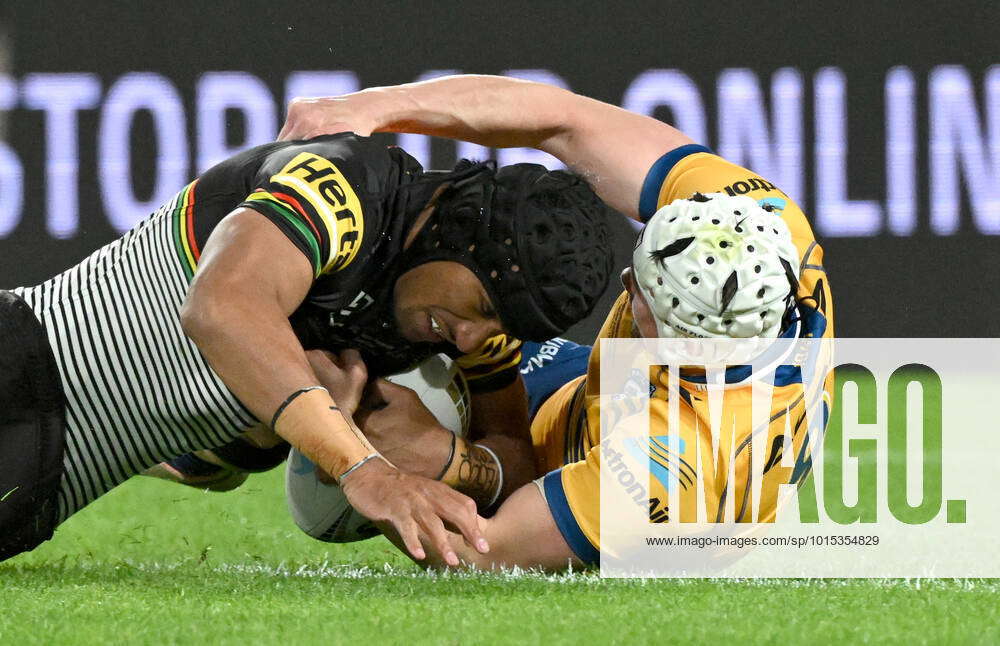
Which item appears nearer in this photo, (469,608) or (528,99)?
(469,608)

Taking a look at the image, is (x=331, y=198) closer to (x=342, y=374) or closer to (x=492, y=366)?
(x=342, y=374)

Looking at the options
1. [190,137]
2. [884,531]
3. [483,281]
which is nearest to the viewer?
[483,281]

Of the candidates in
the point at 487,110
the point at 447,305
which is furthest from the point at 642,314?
the point at 487,110

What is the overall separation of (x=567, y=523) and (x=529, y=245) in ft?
2.47

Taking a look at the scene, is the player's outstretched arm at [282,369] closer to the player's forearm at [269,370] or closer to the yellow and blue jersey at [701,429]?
the player's forearm at [269,370]

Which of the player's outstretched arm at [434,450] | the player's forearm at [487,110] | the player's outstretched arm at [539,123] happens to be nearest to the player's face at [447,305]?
the player's outstretched arm at [434,450]

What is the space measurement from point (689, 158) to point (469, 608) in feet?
6.26

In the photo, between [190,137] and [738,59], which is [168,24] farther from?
[738,59]

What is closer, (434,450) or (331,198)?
(331,198)

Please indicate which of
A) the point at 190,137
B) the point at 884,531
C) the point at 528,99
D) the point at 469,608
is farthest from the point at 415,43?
the point at 469,608

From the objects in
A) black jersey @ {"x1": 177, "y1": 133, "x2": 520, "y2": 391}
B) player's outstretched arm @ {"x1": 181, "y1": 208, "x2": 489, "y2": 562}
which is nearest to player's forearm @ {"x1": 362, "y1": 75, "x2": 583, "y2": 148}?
black jersey @ {"x1": 177, "y1": 133, "x2": 520, "y2": 391}

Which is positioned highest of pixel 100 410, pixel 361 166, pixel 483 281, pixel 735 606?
pixel 361 166

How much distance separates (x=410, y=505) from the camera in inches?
136

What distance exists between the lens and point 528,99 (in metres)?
5.14
